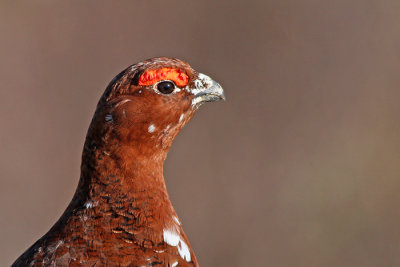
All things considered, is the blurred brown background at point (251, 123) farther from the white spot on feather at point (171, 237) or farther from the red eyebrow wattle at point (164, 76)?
the white spot on feather at point (171, 237)

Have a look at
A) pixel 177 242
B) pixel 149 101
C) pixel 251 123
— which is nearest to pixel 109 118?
pixel 149 101

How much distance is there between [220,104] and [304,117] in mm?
1101

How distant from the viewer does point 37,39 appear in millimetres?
9906

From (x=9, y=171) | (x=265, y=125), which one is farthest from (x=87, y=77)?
(x=265, y=125)

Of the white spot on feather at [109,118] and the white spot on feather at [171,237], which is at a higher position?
the white spot on feather at [109,118]

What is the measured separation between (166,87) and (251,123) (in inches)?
197

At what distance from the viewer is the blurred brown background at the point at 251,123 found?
895cm

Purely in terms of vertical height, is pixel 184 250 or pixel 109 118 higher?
pixel 109 118

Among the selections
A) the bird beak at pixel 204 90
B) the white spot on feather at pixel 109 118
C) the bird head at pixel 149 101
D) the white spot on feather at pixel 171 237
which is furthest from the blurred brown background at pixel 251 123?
the white spot on feather at pixel 109 118

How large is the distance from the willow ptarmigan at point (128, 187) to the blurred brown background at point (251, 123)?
4.67 m

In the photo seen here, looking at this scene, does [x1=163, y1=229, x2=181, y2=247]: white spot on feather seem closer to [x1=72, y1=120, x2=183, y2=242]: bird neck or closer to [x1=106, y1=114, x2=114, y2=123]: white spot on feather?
[x1=72, y1=120, x2=183, y2=242]: bird neck

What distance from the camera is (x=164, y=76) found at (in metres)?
4.14

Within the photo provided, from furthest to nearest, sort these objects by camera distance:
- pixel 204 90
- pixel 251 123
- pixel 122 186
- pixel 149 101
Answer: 1. pixel 251 123
2. pixel 204 90
3. pixel 149 101
4. pixel 122 186

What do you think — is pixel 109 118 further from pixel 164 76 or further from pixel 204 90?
pixel 204 90
